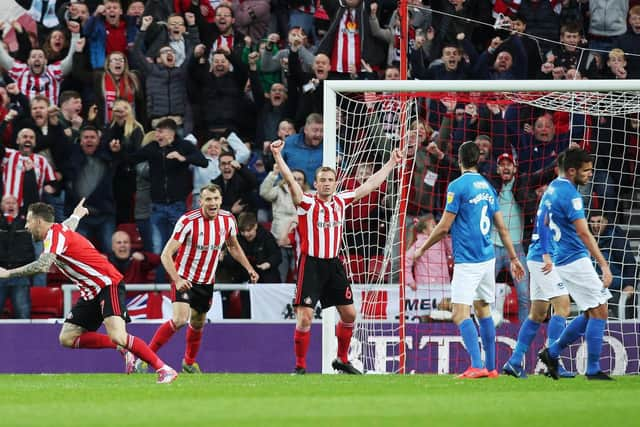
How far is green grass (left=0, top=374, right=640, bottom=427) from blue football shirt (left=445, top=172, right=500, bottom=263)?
3.90 ft

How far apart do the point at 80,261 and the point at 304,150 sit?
17.9 ft

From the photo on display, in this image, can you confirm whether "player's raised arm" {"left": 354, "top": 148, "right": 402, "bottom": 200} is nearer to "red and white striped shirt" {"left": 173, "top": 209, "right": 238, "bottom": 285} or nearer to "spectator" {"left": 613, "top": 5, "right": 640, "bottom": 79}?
"red and white striped shirt" {"left": 173, "top": 209, "right": 238, "bottom": 285}

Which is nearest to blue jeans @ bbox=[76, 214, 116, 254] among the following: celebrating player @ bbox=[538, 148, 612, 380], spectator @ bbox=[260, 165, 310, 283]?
spectator @ bbox=[260, 165, 310, 283]

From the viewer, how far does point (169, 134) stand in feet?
54.2

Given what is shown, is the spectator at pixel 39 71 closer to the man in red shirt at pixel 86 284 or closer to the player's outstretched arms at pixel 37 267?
the man in red shirt at pixel 86 284

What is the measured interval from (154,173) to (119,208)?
0.83 m

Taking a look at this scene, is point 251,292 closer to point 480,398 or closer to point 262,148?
point 262,148

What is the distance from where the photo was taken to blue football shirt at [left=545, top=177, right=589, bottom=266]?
1109 centimetres

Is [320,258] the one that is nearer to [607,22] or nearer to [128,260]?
[128,260]

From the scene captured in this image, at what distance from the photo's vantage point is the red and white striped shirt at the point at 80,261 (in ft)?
37.9

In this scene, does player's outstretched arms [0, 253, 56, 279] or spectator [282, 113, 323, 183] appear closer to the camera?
player's outstretched arms [0, 253, 56, 279]

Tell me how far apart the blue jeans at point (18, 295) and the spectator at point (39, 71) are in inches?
119

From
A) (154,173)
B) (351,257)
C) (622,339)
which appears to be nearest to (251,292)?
(351,257)

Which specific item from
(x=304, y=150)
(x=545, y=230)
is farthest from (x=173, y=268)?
(x=304, y=150)
